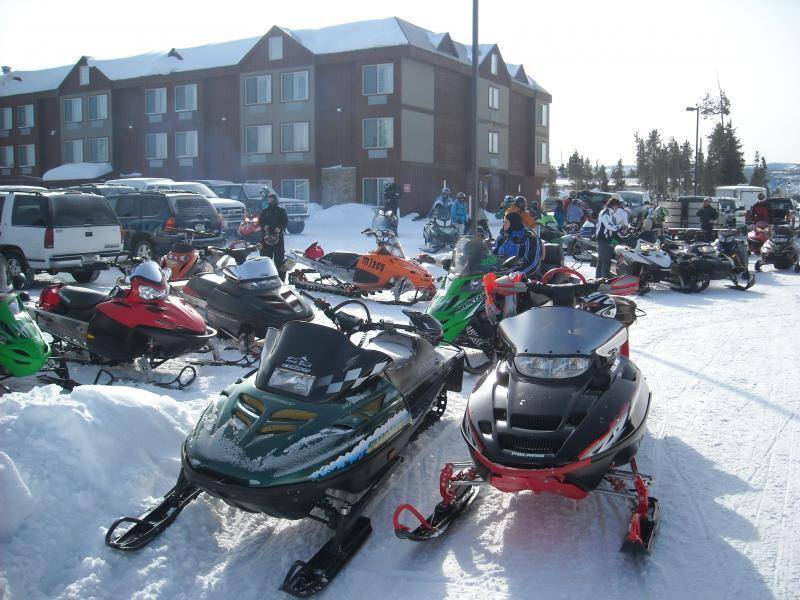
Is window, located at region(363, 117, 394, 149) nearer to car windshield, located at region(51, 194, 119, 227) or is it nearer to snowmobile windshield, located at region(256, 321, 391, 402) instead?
car windshield, located at region(51, 194, 119, 227)

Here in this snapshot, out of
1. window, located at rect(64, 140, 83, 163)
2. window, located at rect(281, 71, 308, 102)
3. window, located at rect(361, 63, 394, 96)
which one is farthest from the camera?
window, located at rect(64, 140, 83, 163)

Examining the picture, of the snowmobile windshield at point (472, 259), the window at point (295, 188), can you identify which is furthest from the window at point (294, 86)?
the snowmobile windshield at point (472, 259)

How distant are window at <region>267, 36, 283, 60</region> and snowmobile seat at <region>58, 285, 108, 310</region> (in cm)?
3043

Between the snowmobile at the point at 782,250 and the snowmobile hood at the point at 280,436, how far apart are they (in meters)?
15.2

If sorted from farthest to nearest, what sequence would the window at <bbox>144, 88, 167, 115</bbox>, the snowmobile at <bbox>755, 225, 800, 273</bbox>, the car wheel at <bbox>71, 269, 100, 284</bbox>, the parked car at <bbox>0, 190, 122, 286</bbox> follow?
the window at <bbox>144, 88, 167, 115</bbox> → the snowmobile at <bbox>755, 225, 800, 273</bbox> → the car wheel at <bbox>71, 269, 100, 284</bbox> → the parked car at <bbox>0, 190, 122, 286</bbox>

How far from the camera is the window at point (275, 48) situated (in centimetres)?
3506

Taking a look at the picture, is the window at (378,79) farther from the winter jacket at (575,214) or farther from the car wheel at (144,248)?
the car wheel at (144,248)

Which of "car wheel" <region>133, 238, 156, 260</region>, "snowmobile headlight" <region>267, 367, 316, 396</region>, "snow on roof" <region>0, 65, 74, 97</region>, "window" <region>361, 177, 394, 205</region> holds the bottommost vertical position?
"snowmobile headlight" <region>267, 367, 316, 396</region>

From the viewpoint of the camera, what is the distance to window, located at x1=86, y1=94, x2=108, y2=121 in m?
41.3

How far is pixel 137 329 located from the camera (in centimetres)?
655

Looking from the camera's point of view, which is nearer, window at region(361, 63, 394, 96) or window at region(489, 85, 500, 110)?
window at region(361, 63, 394, 96)

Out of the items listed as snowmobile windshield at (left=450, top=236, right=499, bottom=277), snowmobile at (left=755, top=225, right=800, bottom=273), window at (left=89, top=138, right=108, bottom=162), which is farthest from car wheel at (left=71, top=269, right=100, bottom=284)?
window at (left=89, top=138, right=108, bottom=162)

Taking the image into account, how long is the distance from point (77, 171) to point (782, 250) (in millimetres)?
36480

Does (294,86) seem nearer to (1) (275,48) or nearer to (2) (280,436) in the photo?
(1) (275,48)
